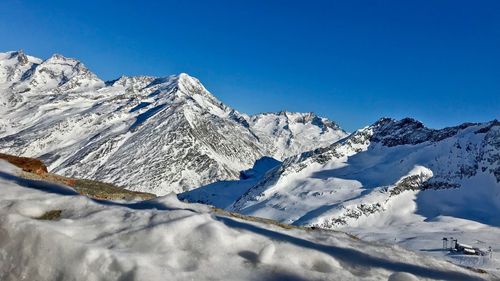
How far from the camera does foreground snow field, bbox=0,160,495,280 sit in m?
11.8

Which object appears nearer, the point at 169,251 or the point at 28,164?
the point at 169,251

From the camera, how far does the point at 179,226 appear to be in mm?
13172

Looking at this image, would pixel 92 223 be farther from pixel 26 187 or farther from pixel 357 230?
pixel 357 230

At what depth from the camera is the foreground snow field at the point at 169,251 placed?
11.8m

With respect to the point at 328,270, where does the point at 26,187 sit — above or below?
above

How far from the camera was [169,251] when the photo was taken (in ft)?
40.8

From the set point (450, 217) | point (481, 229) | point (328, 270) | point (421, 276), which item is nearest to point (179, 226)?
point (328, 270)

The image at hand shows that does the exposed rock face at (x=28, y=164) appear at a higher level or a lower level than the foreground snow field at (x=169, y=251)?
higher

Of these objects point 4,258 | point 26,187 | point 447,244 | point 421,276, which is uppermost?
point 447,244

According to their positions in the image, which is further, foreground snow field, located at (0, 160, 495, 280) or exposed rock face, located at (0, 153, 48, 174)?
exposed rock face, located at (0, 153, 48, 174)

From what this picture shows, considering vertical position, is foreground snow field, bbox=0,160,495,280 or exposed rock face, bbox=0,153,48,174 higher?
exposed rock face, bbox=0,153,48,174

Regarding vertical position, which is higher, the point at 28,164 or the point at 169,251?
the point at 28,164

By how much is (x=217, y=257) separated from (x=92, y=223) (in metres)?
3.61

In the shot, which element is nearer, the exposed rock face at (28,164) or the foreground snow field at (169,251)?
the foreground snow field at (169,251)
